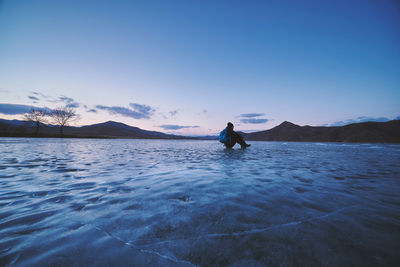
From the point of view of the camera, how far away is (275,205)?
9.60 feet

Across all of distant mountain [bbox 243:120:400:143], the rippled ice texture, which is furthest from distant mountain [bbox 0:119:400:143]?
the rippled ice texture

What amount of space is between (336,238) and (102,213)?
345cm

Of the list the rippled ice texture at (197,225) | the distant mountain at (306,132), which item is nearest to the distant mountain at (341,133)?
the distant mountain at (306,132)

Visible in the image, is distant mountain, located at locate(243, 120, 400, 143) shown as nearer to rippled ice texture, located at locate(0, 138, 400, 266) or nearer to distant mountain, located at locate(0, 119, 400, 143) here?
distant mountain, located at locate(0, 119, 400, 143)

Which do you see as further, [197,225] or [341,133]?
[341,133]

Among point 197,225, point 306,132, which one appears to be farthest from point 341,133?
point 197,225

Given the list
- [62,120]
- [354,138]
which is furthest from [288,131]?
[62,120]

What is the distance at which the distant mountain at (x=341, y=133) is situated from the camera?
3644 inches

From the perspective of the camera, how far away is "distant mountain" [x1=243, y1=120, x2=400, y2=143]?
304 feet

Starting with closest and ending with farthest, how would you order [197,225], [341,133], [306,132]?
[197,225]
[341,133]
[306,132]

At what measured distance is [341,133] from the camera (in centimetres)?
12675

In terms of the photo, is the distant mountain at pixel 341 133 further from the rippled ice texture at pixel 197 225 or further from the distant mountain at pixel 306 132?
the rippled ice texture at pixel 197 225

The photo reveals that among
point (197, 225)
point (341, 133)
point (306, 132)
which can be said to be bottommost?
point (197, 225)

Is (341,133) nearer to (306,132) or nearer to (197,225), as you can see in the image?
(306,132)
